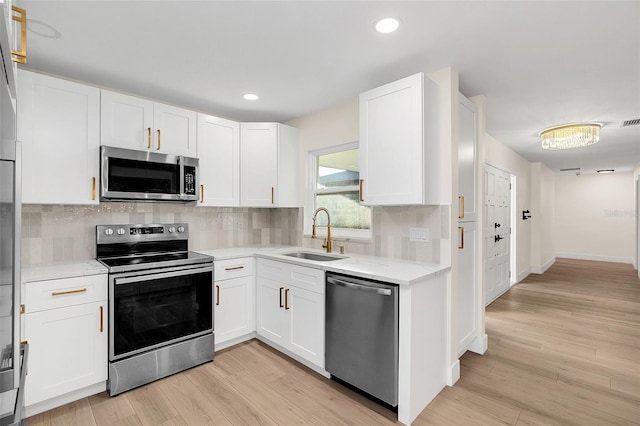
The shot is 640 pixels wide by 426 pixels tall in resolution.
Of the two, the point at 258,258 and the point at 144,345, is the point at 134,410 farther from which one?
the point at 258,258

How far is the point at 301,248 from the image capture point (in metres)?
3.60

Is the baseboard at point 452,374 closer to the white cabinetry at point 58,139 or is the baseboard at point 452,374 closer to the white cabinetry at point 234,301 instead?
the white cabinetry at point 234,301

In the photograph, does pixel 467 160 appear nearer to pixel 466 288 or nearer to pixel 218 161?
pixel 466 288

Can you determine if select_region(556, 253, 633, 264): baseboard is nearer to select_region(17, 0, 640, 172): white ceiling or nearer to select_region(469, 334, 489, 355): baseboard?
select_region(17, 0, 640, 172): white ceiling

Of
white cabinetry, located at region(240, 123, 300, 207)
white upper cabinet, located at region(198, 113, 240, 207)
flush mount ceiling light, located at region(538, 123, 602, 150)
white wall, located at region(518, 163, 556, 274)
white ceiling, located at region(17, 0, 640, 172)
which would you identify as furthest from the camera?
white wall, located at region(518, 163, 556, 274)

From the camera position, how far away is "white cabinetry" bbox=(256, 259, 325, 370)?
250 centimetres

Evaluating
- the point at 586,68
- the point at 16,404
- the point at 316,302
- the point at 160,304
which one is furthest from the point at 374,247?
the point at 16,404

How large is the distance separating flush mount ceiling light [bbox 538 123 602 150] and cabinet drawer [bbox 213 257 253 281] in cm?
400

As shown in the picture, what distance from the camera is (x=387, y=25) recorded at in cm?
185

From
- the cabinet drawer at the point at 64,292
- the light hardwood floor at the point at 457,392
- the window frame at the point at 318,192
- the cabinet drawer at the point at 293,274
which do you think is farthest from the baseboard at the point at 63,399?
the window frame at the point at 318,192

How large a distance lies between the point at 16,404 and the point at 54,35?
7.27 ft

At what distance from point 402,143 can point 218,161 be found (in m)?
1.92

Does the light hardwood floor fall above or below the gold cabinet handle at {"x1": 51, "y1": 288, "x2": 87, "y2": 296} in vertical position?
below

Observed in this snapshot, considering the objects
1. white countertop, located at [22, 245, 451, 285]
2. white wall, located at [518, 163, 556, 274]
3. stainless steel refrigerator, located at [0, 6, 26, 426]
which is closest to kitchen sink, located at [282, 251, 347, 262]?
white countertop, located at [22, 245, 451, 285]
